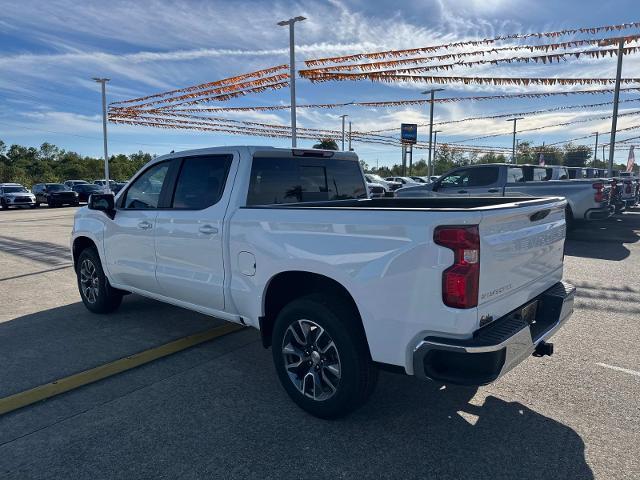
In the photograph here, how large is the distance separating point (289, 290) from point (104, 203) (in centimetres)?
268

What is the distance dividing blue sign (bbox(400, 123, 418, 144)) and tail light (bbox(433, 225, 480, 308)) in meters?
30.8

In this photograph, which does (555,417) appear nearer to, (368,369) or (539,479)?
(539,479)

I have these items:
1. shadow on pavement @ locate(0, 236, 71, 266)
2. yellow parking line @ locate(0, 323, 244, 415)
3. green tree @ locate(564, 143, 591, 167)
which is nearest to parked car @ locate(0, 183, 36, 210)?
shadow on pavement @ locate(0, 236, 71, 266)

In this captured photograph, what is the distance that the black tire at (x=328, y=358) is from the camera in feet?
9.75

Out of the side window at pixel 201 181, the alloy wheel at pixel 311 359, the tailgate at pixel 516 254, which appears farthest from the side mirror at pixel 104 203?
the tailgate at pixel 516 254

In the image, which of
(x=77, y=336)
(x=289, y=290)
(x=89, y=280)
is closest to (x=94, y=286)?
(x=89, y=280)

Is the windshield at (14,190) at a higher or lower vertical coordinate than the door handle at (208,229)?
lower

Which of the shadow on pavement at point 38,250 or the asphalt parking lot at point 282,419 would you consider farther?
the shadow on pavement at point 38,250

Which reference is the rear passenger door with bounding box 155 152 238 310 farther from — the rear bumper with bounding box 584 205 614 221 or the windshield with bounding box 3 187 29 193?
the windshield with bounding box 3 187 29 193

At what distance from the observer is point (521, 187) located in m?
11.8

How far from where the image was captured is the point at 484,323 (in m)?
2.65

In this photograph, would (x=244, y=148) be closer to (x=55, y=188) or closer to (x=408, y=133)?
(x=408, y=133)

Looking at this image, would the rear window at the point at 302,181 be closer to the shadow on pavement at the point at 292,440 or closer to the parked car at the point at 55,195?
the shadow on pavement at the point at 292,440

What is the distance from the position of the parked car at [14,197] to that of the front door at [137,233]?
30463 mm
